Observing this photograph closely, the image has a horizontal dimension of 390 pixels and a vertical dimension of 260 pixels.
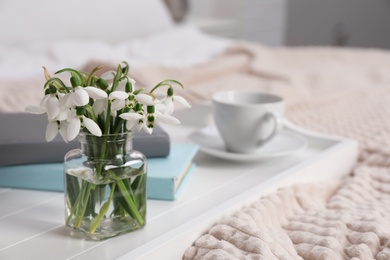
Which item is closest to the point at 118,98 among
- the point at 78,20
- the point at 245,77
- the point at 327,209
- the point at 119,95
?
the point at 119,95

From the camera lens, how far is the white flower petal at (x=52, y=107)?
1.81 ft

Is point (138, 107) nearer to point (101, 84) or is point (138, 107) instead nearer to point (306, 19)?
point (101, 84)

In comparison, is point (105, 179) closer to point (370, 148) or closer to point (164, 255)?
point (164, 255)

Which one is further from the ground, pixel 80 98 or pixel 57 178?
pixel 80 98

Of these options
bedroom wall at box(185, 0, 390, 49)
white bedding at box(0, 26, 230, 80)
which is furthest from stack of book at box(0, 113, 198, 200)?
bedroom wall at box(185, 0, 390, 49)

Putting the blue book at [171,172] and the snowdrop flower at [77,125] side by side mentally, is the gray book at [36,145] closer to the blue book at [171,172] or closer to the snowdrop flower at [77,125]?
the blue book at [171,172]

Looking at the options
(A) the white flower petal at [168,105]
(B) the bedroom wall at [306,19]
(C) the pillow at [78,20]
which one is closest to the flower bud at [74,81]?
(A) the white flower petal at [168,105]

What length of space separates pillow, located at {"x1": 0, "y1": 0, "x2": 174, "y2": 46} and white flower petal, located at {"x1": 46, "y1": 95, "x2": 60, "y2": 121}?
52.8 inches

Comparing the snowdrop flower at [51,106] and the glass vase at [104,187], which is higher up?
the snowdrop flower at [51,106]

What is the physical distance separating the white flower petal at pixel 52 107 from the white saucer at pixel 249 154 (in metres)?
0.36

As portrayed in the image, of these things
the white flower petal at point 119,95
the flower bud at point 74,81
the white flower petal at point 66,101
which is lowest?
the white flower petal at point 66,101

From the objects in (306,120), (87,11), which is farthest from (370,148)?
(87,11)

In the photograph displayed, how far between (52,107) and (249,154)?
0.40m

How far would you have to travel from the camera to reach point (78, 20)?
2.00 metres
